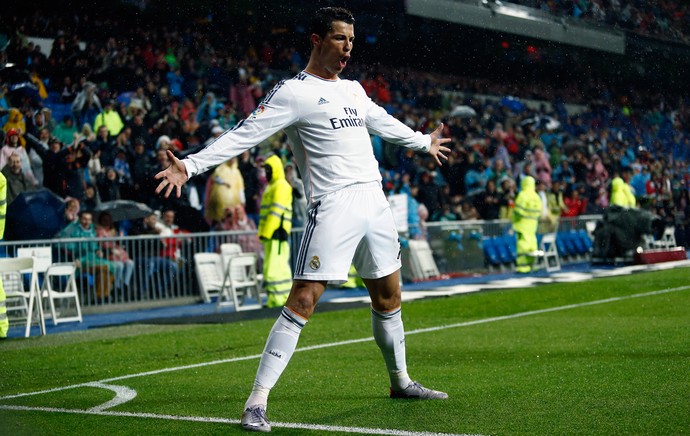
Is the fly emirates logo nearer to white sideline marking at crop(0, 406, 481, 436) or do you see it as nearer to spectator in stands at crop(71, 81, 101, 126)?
white sideline marking at crop(0, 406, 481, 436)

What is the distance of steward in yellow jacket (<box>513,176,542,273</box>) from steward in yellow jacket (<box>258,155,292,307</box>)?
8.45 metres

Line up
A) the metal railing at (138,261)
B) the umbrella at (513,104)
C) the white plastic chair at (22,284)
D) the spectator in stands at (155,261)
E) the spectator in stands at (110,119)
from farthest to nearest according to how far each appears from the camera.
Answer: the umbrella at (513,104) < the spectator in stands at (110,119) < the spectator in stands at (155,261) < the metal railing at (138,261) < the white plastic chair at (22,284)

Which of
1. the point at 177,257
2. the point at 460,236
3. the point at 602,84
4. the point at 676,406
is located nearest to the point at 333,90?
the point at 676,406

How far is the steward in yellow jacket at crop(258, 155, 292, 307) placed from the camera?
13.3m

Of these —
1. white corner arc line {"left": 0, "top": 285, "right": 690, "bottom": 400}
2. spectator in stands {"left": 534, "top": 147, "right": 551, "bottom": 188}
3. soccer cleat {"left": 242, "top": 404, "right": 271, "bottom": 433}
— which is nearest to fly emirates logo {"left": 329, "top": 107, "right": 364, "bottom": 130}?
soccer cleat {"left": 242, "top": 404, "right": 271, "bottom": 433}

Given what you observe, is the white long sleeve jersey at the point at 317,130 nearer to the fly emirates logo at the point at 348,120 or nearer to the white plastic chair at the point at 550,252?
the fly emirates logo at the point at 348,120

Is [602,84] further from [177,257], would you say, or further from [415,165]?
[177,257]

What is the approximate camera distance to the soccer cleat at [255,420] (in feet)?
15.4

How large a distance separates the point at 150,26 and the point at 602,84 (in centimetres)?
1973

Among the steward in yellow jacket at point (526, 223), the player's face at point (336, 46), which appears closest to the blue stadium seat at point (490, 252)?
the steward in yellow jacket at point (526, 223)

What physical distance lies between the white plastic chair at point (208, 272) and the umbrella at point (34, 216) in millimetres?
2160

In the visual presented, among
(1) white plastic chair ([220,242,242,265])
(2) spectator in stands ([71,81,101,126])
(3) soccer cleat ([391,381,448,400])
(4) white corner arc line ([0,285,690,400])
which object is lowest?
(4) white corner arc line ([0,285,690,400])

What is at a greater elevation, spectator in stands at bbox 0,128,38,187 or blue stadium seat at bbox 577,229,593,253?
spectator in stands at bbox 0,128,38,187

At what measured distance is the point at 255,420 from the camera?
470cm
